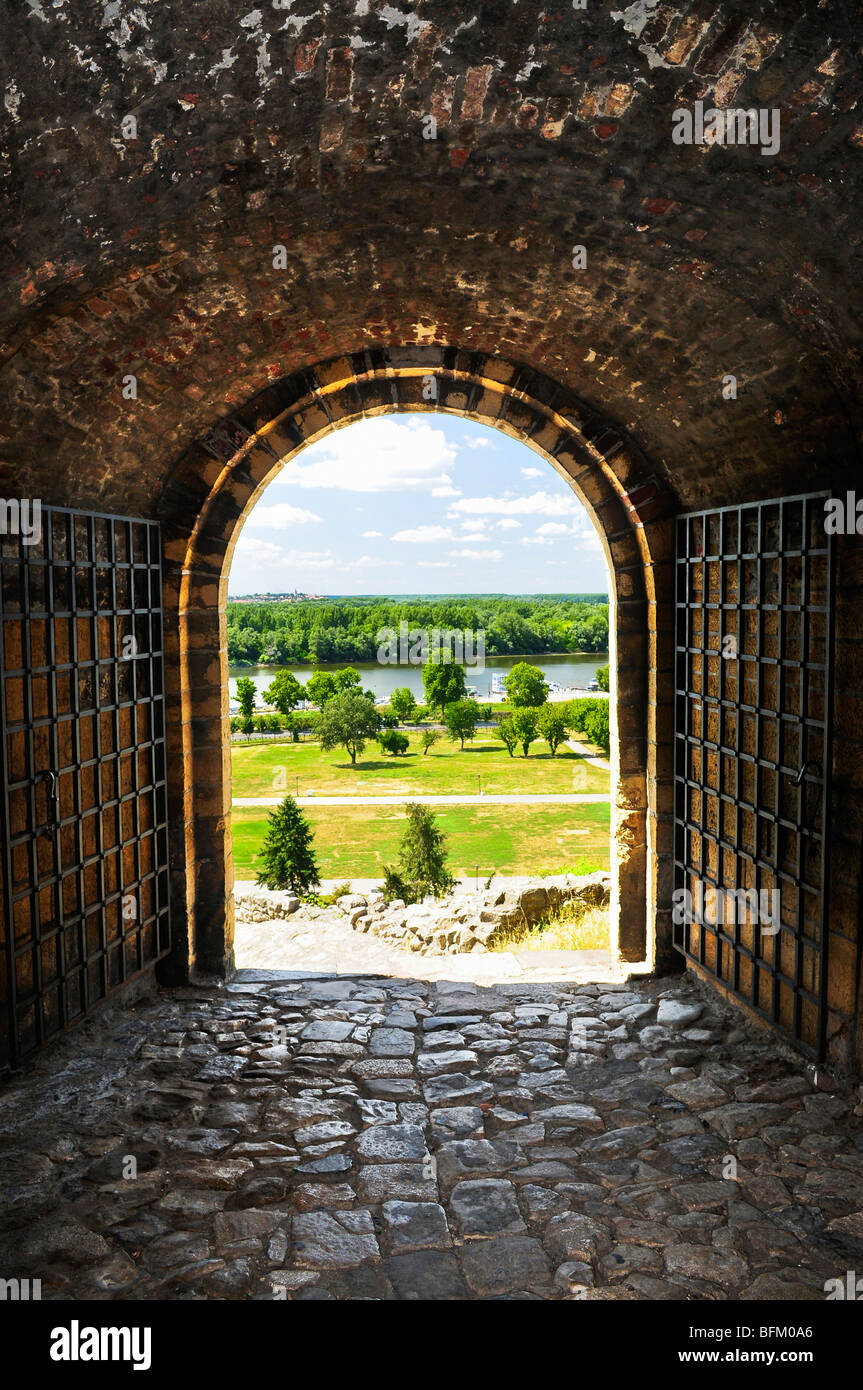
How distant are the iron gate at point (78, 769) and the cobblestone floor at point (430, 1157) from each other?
40 cm

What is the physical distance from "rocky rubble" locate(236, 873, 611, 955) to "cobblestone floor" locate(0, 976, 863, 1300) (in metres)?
3.79

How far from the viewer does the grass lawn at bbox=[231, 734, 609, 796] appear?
157ft

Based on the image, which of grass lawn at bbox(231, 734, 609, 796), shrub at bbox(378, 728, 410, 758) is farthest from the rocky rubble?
shrub at bbox(378, 728, 410, 758)

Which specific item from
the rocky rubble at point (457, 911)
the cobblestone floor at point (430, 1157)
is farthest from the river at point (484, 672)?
the cobblestone floor at point (430, 1157)

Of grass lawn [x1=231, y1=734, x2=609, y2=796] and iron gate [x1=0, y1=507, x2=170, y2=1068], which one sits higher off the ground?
iron gate [x1=0, y1=507, x2=170, y2=1068]

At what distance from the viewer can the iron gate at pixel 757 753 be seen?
412 cm

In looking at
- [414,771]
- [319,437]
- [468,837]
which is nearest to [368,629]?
[414,771]

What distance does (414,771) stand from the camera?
5144 centimetres

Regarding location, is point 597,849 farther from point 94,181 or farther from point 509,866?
point 94,181

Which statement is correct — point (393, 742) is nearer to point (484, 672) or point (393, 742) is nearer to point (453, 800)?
point (453, 800)

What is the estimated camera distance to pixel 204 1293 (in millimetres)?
2852

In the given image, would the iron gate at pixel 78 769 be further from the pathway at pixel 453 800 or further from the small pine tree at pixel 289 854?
the pathway at pixel 453 800

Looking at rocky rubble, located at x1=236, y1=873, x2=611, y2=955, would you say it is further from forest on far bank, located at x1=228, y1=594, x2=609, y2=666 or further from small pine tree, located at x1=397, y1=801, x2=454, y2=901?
forest on far bank, located at x1=228, y1=594, x2=609, y2=666

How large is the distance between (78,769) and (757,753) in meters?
3.40
